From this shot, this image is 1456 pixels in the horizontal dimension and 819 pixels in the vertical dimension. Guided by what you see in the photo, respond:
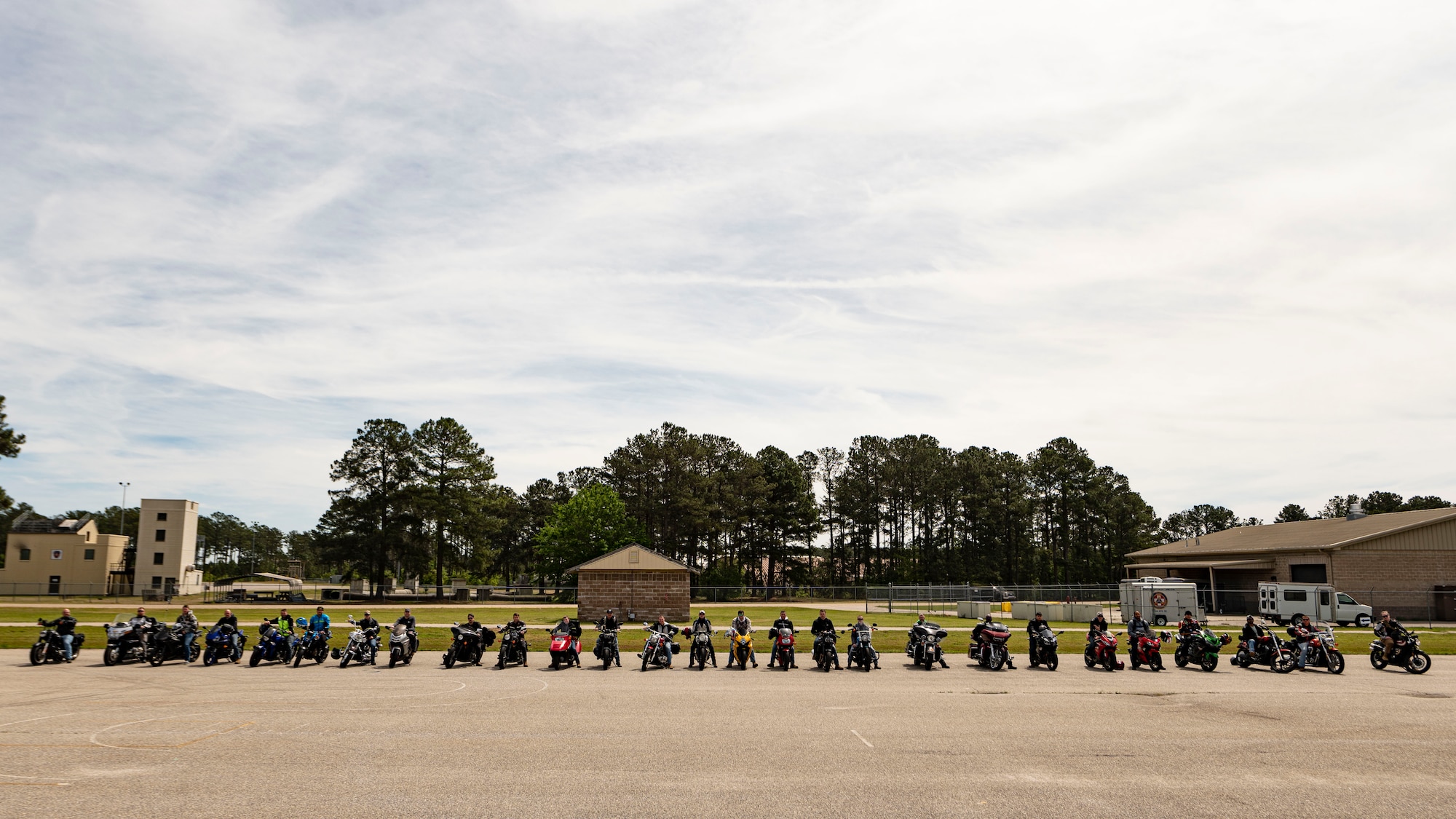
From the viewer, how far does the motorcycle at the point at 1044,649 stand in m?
25.3

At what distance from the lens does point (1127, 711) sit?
17141 mm

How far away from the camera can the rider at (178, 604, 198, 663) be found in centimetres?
2572

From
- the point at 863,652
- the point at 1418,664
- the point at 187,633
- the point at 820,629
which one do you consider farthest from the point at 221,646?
the point at 1418,664

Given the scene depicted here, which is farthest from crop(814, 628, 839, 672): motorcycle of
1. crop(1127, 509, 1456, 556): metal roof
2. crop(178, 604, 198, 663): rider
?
crop(1127, 509, 1456, 556): metal roof

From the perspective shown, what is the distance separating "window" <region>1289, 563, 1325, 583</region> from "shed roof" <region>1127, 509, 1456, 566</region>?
3.38ft

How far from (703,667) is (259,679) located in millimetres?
11056

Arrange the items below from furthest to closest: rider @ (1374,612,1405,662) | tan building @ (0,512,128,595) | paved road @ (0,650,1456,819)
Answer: tan building @ (0,512,128,595) < rider @ (1374,612,1405,662) < paved road @ (0,650,1456,819)

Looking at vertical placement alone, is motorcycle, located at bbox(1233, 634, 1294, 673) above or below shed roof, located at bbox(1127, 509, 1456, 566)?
below

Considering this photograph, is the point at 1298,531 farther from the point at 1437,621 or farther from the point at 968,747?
the point at 968,747

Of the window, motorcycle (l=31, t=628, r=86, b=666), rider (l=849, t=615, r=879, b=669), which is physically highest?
the window

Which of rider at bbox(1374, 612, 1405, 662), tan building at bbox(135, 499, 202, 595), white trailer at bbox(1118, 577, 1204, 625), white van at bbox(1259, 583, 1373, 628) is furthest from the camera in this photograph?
tan building at bbox(135, 499, 202, 595)

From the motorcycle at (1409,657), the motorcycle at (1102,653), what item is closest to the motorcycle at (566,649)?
the motorcycle at (1102,653)

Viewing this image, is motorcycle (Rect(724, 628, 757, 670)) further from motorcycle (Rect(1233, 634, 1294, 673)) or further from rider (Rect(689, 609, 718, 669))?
motorcycle (Rect(1233, 634, 1294, 673))

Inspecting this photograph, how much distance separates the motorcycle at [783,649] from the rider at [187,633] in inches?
650
